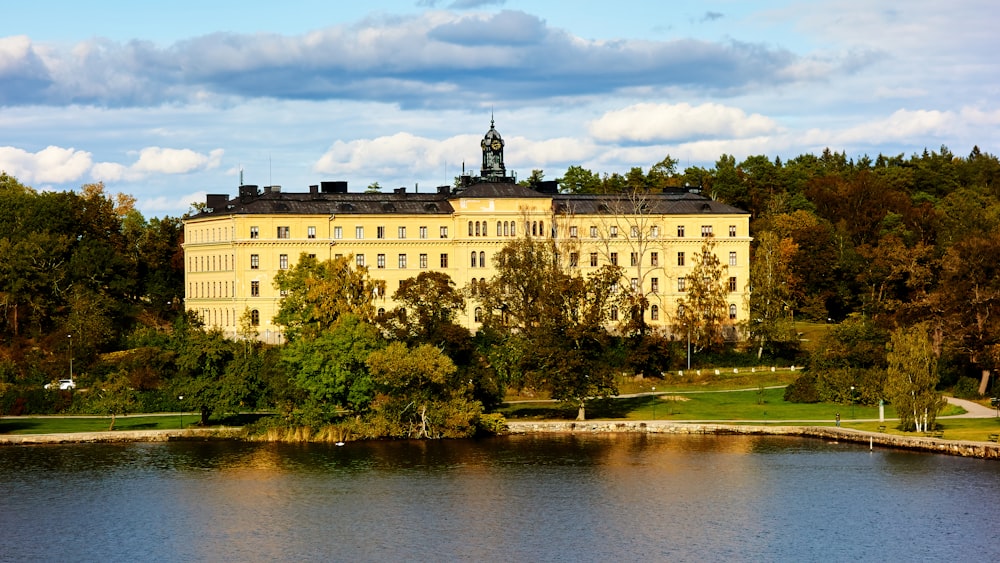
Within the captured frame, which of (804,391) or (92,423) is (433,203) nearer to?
(804,391)

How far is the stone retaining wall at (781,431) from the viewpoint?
78.9m

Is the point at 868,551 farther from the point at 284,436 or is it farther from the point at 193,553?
the point at 284,436

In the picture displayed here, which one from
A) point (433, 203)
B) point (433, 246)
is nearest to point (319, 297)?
point (433, 246)

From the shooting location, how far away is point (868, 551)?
59875 millimetres

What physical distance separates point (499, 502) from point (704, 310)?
52844mm

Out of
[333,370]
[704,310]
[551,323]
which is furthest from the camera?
[704,310]

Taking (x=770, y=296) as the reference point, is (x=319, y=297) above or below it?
below

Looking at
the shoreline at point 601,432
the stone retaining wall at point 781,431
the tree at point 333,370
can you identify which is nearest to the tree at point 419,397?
the tree at point 333,370

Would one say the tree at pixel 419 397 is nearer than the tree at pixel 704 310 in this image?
Yes

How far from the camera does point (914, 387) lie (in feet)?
274

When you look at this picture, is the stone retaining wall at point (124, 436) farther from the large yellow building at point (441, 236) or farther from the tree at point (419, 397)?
the large yellow building at point (441, 236)

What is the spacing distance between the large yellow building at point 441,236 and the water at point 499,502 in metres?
39.9

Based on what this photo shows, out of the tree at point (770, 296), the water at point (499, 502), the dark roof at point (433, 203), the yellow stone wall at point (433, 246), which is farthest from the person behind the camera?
the dark roof at point (433, 203)

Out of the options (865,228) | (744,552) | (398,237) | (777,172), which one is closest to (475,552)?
(744,552)
